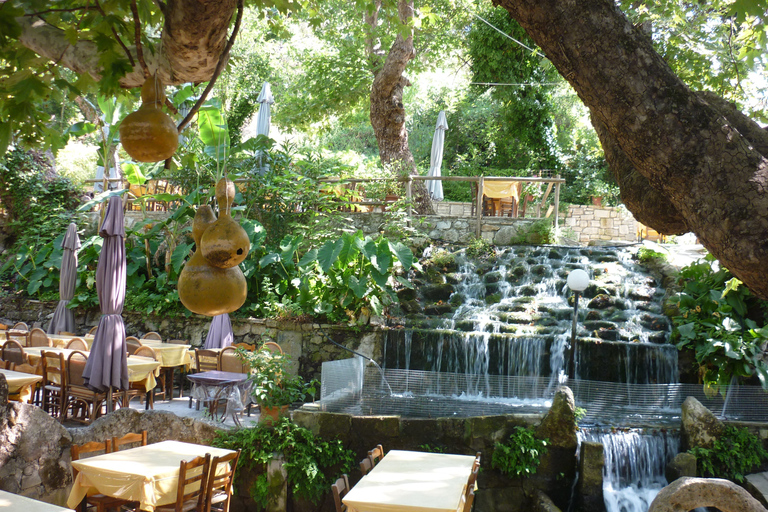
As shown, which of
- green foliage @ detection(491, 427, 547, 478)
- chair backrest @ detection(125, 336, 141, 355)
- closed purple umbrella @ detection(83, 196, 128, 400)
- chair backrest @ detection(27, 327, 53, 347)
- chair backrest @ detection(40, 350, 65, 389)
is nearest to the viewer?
green foliage @ detection(491, 427, 547, 478)

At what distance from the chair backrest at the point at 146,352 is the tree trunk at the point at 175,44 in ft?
21.9

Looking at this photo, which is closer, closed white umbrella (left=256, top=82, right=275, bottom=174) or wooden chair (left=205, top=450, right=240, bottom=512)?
wooden chair (left=205, top=450, right=240, bottom=512)

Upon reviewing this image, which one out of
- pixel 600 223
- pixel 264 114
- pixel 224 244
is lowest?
pixel 224 244

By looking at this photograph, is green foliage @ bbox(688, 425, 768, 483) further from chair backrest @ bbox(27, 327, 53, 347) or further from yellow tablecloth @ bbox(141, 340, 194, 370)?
chair backrest @ bbox(27, 327, 53, 347)

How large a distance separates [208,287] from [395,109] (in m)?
13.5

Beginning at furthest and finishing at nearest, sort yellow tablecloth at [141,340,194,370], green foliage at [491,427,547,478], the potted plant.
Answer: yellow tablecloth at [141,340,194,370]
the potted plant
green foliage at [491,427,547,478]

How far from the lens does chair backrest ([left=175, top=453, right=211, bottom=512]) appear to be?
472 centimetres

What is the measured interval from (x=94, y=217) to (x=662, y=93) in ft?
50.6

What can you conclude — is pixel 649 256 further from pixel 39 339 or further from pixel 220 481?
pixel 39 339

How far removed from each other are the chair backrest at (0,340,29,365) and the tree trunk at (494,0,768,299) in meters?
8.10

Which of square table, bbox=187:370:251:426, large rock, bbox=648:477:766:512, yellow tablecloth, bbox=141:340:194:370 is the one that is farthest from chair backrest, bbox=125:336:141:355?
large rock, bbox=648:477:766:512

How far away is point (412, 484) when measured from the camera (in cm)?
474

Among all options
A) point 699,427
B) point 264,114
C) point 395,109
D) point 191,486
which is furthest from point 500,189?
point 191,486

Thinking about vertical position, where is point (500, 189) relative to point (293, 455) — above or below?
above
